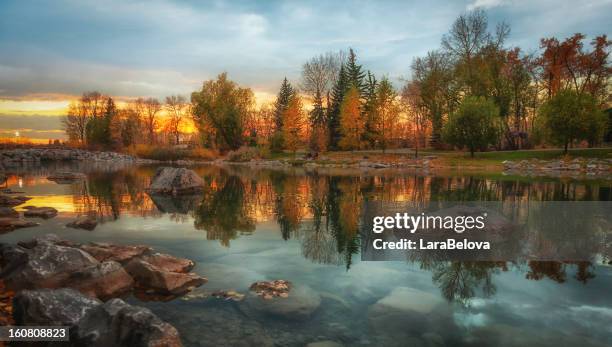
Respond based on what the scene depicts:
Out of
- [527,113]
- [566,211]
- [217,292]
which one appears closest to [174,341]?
[217,292]

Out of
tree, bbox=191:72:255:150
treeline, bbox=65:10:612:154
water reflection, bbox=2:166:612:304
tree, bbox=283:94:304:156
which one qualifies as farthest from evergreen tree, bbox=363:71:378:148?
water reflection, bbox=2:166:612:304

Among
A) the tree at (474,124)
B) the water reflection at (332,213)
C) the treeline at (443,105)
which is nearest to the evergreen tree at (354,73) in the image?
the treeline at (443,105)

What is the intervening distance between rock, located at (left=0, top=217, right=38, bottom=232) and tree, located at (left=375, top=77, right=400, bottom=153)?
5236cm

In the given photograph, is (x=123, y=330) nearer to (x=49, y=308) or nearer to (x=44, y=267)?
(x=49, y=308)

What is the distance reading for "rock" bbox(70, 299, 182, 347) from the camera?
483cm

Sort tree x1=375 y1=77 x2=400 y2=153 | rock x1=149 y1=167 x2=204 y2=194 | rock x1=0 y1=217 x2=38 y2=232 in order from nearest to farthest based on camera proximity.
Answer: rock x1=0 y1=217 x2=38 y2=232
rock x1=149 y1=167 x2=204 y2=194
tree x1=375 y1=77 x2=400 y2=153

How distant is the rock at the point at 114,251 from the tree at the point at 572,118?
156 feet

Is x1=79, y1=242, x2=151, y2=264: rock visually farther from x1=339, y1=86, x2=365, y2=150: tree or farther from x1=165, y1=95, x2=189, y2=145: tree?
x1=165, y1=95, x2=189, y2=145: tree

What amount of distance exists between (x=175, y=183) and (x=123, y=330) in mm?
17918

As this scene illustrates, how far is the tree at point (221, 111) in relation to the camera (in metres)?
71.0

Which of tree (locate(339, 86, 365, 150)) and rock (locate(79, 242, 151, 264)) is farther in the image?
tree (locate(339, 86, 365, 150))

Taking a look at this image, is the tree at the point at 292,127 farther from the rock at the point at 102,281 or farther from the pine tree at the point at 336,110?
the rock at the point at 102,281

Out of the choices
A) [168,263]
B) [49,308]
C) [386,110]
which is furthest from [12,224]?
[386,110]

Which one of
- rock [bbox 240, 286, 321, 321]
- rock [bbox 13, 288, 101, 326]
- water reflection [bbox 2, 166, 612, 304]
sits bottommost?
water reflection [bbox 2, 166, 612, 304]
